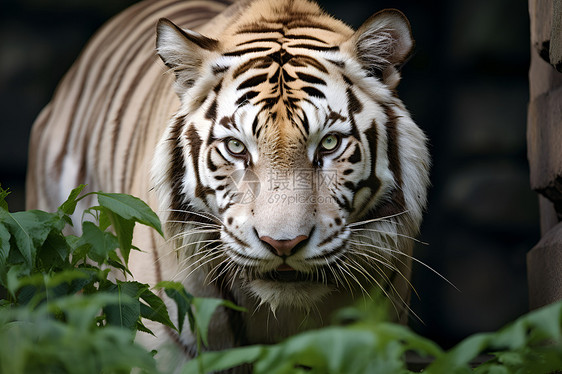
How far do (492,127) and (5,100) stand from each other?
227 cm

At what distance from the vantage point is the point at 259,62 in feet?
6.47

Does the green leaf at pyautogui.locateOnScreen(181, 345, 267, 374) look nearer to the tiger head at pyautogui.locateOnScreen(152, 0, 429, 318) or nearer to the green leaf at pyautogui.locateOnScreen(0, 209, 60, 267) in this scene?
the green leaf at pyautogui.locateOnScreen(0, 209, 60, 267)

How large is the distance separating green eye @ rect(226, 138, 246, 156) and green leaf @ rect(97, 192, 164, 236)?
0.52m

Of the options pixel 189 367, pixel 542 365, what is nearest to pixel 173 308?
pixel 189 367

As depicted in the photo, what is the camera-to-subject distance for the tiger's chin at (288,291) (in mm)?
1850

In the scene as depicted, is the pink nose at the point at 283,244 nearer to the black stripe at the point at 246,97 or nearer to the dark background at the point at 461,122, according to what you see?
the black stripe at the point at 246,97

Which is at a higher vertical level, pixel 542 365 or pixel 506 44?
pixel 506 44

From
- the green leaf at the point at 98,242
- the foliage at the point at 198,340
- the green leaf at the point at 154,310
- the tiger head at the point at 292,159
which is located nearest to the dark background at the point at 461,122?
the tiger head at the point at 292,159

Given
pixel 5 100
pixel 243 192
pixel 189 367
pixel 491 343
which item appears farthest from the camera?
pixel 5 100

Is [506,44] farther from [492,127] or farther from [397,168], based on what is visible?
[397,168]

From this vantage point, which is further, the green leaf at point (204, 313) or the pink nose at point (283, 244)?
the pink nose at point (283, 244)

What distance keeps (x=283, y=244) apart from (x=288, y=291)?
23 cm

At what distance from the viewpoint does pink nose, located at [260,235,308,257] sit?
1660 millimetres

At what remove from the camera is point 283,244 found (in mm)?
1661
